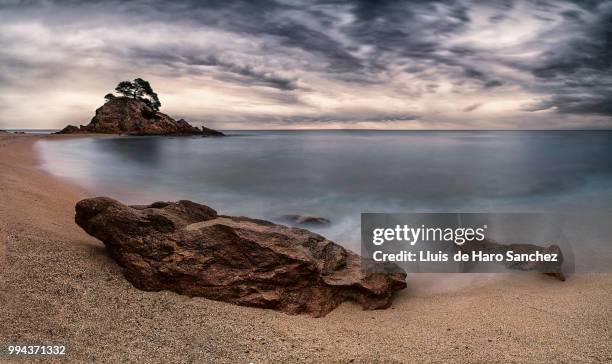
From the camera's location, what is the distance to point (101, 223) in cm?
587

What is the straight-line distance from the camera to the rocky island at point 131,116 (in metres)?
70.7

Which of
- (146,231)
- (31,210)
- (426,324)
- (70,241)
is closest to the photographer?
(426,324)

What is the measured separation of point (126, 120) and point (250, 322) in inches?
2941

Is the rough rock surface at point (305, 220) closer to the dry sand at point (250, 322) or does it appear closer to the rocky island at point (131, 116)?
the dry sand at point (250, 322)

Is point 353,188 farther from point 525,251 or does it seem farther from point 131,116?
point 131,116

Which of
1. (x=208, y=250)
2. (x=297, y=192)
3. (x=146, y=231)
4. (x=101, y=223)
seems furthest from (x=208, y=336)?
(x=297, y=192)

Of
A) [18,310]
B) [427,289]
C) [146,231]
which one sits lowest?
[427,289]

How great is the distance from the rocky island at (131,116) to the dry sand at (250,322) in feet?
234

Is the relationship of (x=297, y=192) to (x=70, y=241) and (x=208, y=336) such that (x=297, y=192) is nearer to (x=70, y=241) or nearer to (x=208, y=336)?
(x=70, y=241)

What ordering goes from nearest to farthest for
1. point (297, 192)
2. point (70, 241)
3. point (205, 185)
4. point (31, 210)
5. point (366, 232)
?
point (70, 241) < point (31, 210) < point (366, 232) < point (297, 192) < point (205, 185)

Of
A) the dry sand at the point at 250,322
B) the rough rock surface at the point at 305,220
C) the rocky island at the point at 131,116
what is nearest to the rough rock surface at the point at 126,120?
the rocky island at the point at 131,116

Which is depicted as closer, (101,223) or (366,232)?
(101,223)

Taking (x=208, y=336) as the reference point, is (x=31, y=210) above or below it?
above

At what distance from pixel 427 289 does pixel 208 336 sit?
3924 millimetres
